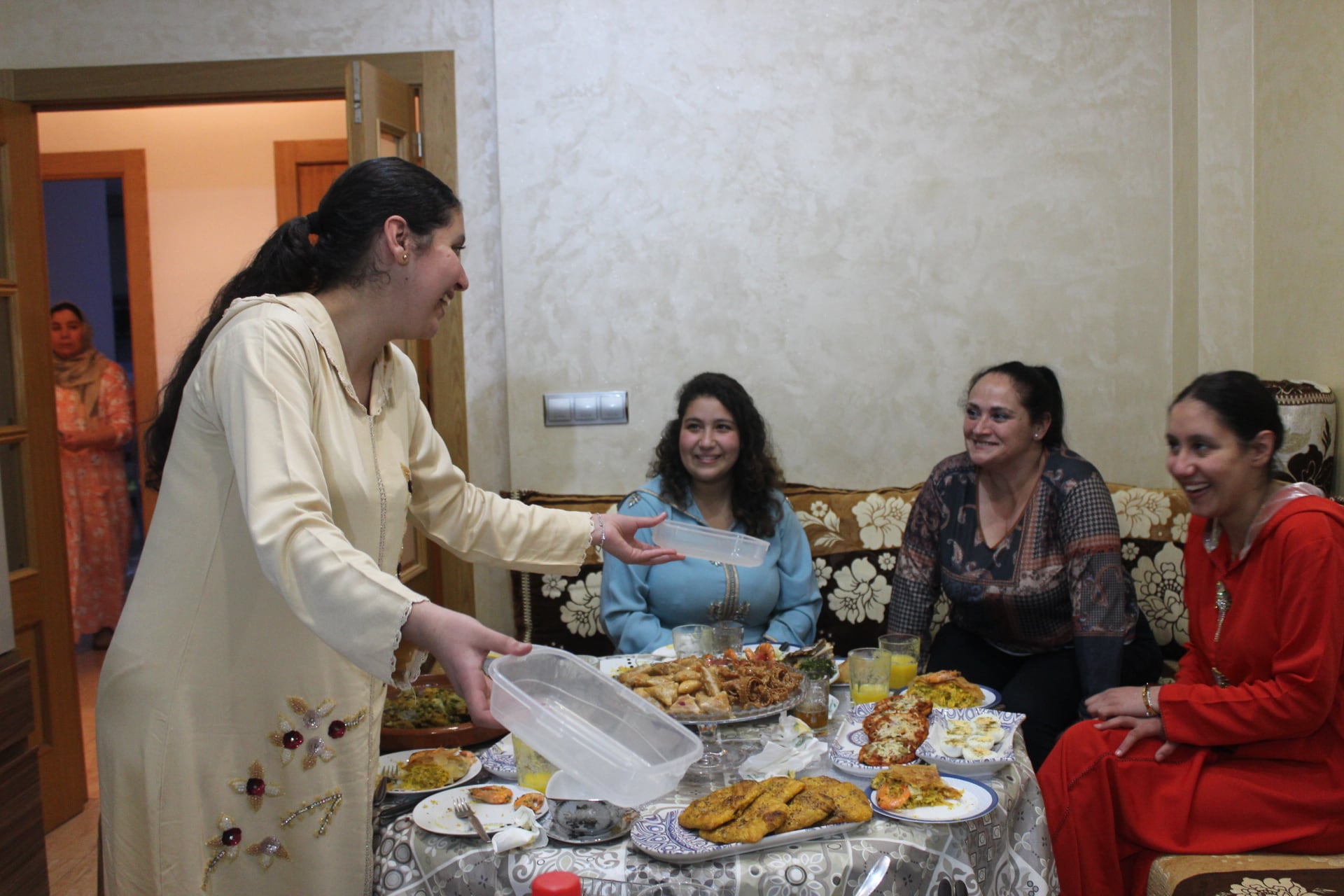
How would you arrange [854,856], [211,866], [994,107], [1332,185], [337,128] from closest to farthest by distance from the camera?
[854,856], [211,866], [1332,185], [994,107], [337,128]

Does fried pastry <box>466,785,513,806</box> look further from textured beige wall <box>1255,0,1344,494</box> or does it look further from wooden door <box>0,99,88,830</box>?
textured beige wall <box>1255,0,1344,494</box>

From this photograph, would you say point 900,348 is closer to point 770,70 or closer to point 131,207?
point 770,70

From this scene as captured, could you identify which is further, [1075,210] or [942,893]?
[1075,210]

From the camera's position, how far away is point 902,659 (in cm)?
207

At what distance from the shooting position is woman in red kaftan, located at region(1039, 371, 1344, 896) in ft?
6.67

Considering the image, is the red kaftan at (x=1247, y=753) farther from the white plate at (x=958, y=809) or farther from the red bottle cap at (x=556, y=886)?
the red bottle cap at (x=556, y=886)

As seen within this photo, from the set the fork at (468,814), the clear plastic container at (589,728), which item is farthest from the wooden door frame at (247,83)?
the clear plastic container at (589,728)

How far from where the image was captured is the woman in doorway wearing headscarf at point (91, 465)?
17.3ft

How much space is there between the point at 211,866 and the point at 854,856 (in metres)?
0.86

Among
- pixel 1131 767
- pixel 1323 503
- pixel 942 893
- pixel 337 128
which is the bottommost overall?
pixel 1131 767

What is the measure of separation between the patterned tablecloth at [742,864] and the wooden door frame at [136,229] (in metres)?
4.95

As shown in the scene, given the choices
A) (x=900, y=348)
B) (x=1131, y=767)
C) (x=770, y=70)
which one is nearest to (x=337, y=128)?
(x=770, y=70)

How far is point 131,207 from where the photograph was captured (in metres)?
5.76

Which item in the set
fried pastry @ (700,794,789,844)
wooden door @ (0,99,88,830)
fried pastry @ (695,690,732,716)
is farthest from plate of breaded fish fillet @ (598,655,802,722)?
wooden door @ (0,99,88,830)
